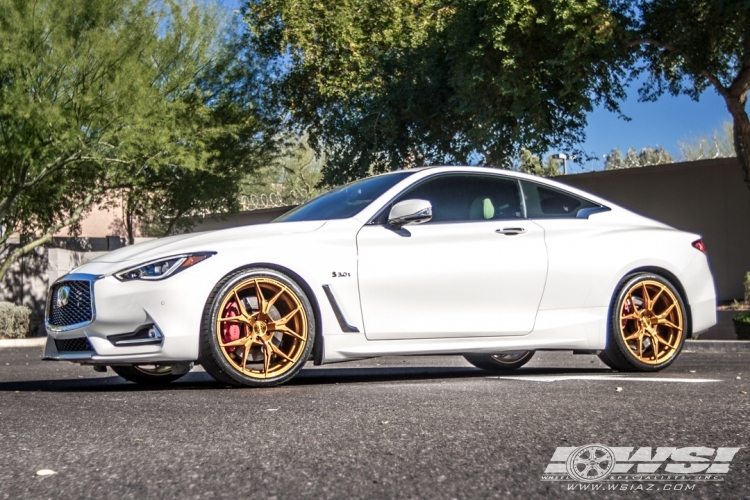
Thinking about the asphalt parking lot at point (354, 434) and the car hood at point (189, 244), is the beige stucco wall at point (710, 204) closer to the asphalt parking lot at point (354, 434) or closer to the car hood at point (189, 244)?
the asphalt parking lot at point (354, 434)

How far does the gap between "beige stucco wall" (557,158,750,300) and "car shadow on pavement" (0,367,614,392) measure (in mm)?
13471

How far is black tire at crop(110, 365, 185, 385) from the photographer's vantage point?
24.9 feet

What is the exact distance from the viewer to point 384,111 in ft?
77.7

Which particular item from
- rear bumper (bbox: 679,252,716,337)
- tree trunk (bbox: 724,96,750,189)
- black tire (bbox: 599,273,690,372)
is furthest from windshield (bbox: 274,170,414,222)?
tree trunk (bbox: 724,96,750,189)

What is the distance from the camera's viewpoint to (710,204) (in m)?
21.2

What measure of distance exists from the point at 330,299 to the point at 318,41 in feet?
73.1

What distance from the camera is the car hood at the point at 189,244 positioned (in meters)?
6.57

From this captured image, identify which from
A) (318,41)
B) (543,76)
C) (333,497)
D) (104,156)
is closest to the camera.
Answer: (333,497)

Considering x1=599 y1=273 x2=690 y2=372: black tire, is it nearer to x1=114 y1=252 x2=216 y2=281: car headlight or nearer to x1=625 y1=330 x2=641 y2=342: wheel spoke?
x1=625 y1=330 x2=641 y2=342: wheel spoke

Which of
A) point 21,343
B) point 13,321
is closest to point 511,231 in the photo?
point 21,343

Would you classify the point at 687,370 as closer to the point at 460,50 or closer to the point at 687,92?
the point at 460,50

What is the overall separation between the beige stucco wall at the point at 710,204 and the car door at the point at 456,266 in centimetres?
1431

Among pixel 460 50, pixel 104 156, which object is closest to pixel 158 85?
pixel 104 156

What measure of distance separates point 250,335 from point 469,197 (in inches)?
81.2
